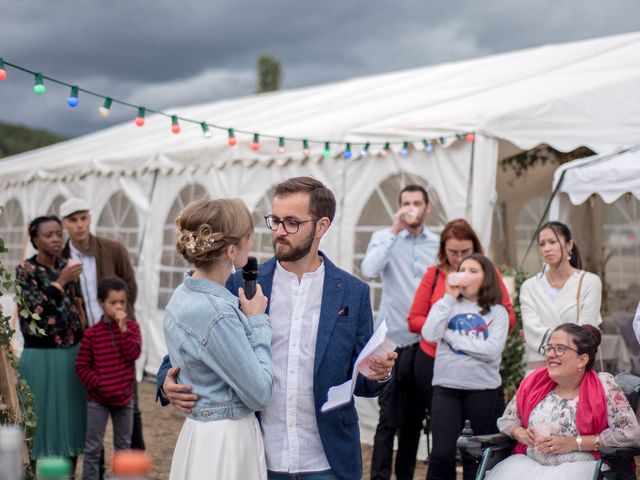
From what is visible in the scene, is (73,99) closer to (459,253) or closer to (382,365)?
(459,253)

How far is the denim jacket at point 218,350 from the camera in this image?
7.71 feet

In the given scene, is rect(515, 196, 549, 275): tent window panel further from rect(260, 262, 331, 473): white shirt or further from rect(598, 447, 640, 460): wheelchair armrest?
rect(260, 262, 331, 473): white shirt

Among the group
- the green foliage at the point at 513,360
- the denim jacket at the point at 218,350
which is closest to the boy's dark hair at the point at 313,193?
the denim jacket at the point at 218,350

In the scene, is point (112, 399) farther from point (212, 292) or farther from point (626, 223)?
point (626, 223)

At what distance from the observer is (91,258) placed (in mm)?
5641

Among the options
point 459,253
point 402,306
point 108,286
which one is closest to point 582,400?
point 459,253

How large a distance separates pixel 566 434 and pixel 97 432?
2.69 meters

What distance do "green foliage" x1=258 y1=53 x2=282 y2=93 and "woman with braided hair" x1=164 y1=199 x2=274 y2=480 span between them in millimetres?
41110

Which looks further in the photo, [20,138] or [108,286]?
[20,138]

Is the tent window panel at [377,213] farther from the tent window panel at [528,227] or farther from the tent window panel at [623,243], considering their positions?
the tent window panel at [528,227]

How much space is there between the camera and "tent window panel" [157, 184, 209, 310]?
9.58 m

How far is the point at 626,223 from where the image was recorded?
12.5 m

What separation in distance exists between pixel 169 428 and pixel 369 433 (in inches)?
74.5

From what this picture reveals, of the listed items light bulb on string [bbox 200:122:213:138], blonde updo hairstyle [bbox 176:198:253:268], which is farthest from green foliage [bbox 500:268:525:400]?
blonde updo hairstyle [bbox 176:198:253:268]
